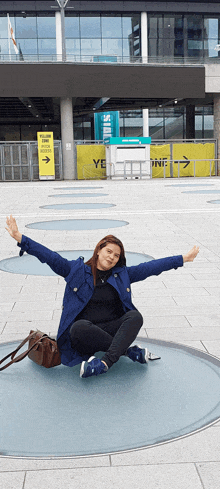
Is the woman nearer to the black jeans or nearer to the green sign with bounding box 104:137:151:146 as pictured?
the black jeans

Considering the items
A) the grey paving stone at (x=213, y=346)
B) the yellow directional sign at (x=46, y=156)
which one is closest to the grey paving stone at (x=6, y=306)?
the grey paving stone at (x=213, y=346)

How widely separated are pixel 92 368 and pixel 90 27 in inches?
1785

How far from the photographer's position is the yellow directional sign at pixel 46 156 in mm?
31062

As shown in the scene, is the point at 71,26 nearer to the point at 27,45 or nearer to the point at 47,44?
the point at 47,44

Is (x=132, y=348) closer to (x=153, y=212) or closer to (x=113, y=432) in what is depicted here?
(x=113, y=432)

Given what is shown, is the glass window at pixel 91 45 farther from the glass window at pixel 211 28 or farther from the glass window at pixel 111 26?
the glass window at pixel 211 28

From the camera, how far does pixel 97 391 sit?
3.54 meters

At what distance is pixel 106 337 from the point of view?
3973 mm

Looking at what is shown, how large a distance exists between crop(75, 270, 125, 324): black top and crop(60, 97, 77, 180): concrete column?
29.2 m

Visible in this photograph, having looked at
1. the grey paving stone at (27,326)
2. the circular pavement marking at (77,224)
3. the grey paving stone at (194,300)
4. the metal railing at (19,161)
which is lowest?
the grey paving stone at (194,300)

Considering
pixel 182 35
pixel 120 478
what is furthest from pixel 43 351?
pixel 182 35

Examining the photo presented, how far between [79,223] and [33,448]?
8.75m

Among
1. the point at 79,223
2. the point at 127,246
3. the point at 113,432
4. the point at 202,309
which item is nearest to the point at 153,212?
the point at 79,223

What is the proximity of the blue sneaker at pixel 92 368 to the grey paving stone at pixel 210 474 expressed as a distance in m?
1.21
